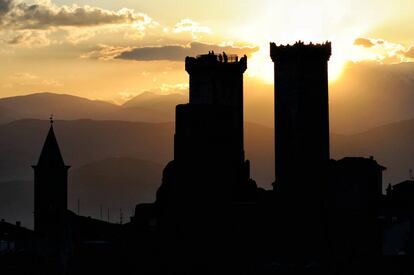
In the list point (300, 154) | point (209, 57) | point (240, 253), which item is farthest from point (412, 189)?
point (240, 253)

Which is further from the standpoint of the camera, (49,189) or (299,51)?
(299,51)

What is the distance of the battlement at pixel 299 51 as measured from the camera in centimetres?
10919

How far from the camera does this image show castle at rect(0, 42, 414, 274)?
7356 centimetres

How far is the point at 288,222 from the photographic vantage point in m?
88.4

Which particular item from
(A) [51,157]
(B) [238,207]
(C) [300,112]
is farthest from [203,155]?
(C) [300,112]

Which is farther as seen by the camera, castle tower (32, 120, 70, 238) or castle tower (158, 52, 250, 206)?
castle tower (32, 120, 70, 238)

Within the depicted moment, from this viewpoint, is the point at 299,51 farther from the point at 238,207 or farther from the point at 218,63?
the point at 238,207

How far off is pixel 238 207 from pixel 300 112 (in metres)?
31.5

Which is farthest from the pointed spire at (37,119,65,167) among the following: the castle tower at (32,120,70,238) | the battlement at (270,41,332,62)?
the battlement at (270,41,332,62)

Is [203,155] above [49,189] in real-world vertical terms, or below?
above

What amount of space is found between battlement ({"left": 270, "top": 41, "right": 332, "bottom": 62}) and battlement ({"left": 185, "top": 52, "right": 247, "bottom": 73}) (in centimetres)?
319

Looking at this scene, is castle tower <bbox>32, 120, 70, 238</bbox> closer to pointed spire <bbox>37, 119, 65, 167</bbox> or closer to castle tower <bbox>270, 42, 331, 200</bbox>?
pointed spire <bbox>37, 119, 65, 167</bbox>

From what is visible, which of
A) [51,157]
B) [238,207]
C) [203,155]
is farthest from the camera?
[51,157]

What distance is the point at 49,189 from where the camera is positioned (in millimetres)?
97938
